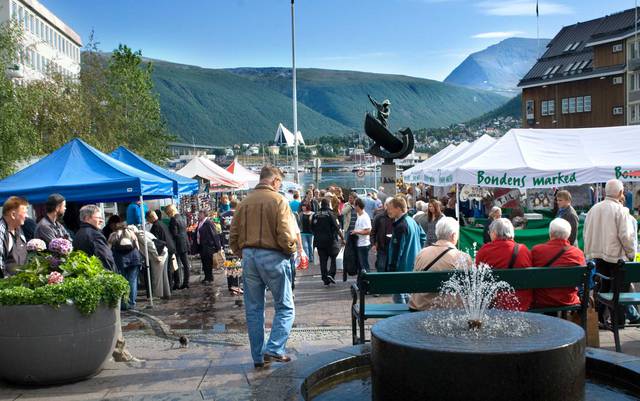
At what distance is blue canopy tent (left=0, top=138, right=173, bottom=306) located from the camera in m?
11.4

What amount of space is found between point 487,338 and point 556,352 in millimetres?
497

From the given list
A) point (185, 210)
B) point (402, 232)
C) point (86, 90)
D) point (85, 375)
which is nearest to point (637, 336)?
point (402, 232)

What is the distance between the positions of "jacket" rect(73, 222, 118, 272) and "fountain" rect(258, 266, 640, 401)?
15.2 feet

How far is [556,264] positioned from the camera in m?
7.81

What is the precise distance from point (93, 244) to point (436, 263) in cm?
469

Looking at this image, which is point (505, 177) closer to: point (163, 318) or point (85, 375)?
point (163, 318)

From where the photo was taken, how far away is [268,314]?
11.2 meters

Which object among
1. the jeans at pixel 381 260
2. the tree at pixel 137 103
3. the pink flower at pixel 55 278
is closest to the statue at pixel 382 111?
the jeans at pixel 381 260

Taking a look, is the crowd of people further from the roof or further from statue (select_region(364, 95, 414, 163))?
the roof

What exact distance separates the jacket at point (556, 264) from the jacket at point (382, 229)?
14.5ft

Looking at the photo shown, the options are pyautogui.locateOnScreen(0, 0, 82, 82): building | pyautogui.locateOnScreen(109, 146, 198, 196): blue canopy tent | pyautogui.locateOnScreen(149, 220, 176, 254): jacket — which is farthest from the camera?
pyautogui.locateOnScreen(0, 0, 82, 82): building

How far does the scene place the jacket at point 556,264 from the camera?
7707 mm

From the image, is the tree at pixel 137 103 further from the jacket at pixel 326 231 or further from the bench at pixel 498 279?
the bench at pixel 498 279

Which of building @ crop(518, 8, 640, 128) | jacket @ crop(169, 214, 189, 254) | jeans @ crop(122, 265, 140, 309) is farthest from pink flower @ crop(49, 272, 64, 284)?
building @ crop(518, 8, 640, 128)
